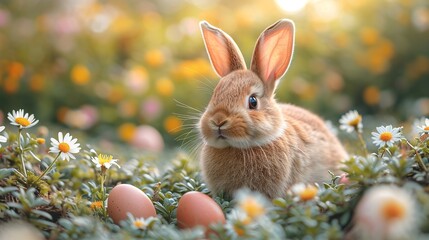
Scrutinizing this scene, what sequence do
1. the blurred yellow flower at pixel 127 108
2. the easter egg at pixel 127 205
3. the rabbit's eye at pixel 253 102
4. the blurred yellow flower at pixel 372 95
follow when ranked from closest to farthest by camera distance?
the easter egg at pixel 127 205
the rabbit's eye at pixel 253 102
the blurred yellow flower at pixel 127 108
the blurred yellow flower at pixel 372 95

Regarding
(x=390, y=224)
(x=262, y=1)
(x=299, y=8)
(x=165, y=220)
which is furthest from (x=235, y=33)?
(x=390, y=224)

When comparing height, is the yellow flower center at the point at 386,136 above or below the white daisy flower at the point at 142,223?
above

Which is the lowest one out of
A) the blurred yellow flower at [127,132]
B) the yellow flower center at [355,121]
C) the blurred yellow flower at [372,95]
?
the yellow flower center at [355,121]

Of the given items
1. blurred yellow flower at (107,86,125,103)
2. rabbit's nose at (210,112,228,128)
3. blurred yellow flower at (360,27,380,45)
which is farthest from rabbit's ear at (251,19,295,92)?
blurred yellow flower at (360,27,380,45)

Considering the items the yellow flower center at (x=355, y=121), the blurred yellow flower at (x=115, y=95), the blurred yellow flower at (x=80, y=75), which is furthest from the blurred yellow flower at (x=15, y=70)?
the yellow flower center at (x=355, y=121)

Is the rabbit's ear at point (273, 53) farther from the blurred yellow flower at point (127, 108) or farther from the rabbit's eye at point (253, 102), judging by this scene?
the blurred yellow flower at point (127, 108)

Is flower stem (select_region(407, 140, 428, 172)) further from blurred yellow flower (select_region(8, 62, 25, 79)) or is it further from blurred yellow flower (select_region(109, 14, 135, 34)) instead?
blurred yellow flower (select_region(109, 14, 135, 34))
